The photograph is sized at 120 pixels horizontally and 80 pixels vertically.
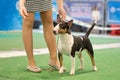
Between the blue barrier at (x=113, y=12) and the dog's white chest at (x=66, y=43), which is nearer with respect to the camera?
the dog's white chest at (x=66, y=43)

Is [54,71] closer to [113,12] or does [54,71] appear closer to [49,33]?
[49,33]

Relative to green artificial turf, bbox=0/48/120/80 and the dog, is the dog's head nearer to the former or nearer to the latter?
the dog

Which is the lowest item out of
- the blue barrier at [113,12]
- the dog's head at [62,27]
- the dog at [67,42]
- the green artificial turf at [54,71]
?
the blue barrier at [113,12]

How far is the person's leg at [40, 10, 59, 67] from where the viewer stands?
544cm

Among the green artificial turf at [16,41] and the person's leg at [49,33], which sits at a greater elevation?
the person's leg at [49,33]

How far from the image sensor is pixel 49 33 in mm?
5527

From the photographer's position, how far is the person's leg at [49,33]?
214 inches

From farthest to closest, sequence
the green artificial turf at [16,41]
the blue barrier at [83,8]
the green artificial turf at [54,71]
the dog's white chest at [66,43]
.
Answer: the blue barrier at [83,8], the green artificial turf at [16,41], the dog's white chest at [66,43], the green artificial turf at [54,71]

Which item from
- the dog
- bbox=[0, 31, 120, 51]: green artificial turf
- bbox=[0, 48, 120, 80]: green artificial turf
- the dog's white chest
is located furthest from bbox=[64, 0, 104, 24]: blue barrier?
the dog's white chest

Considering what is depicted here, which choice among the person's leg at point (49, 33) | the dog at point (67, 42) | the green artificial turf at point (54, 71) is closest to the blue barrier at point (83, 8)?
the green artificial turf at point (54, 71)

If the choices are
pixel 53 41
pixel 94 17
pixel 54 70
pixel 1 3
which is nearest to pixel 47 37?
pixel 53 41

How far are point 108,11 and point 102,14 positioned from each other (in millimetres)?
259

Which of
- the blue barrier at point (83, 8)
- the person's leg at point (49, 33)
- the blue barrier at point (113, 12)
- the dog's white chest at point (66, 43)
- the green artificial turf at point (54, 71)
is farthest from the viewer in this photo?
the blue barrier at point (83, 8)

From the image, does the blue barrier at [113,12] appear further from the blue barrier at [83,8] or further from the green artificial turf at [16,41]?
the green artificial turf at [16,41]
